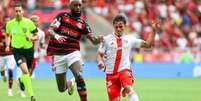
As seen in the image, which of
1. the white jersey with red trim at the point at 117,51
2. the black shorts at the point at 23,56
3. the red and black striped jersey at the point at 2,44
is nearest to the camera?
the white jersey with red trim at the point at 117,51

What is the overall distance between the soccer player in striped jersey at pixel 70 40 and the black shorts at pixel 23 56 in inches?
119

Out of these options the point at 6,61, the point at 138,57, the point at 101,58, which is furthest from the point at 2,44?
the point at 138,57

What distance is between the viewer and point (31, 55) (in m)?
19.5

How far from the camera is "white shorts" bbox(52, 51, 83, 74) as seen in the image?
15.3 meters

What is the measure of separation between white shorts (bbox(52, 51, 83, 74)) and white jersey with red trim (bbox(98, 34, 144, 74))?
1906 mm

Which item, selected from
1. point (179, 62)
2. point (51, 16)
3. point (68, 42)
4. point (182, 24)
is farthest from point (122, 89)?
point (182, 24)

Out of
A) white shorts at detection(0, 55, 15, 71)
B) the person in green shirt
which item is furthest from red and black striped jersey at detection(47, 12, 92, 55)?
white shorts at detection(0, 55, 15, 71)

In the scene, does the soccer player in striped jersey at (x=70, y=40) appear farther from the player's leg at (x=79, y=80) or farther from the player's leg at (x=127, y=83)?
the player's leg at (x=127, y=83)

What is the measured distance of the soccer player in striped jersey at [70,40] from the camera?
15008 mm

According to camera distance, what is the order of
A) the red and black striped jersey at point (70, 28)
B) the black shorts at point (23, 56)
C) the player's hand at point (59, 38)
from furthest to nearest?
the black shorts at point (23, 56)
the red and black striped jersey at point (70, 28)
the player's hand at point (59, 38)

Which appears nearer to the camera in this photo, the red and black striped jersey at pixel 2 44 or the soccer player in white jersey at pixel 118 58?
the soccer player in white jersey at pixel 118 58

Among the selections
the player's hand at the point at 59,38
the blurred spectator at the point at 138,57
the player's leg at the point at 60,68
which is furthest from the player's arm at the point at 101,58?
the blurred spectator at the point at 138,57

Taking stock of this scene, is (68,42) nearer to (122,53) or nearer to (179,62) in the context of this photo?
(122,53)

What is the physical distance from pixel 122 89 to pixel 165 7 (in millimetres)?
25693
